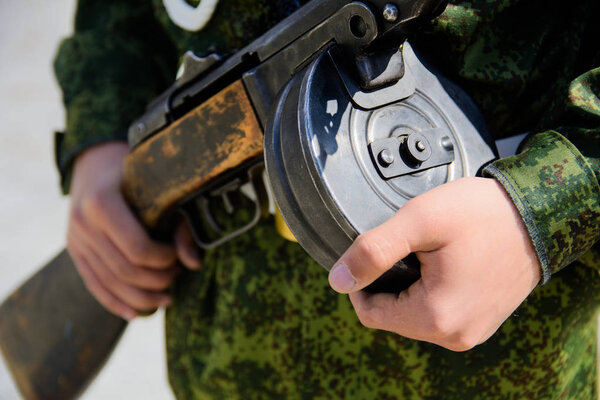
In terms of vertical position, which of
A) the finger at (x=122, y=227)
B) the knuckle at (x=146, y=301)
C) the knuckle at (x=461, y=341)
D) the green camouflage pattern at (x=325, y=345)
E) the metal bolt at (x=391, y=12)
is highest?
the metal bolt at (x=391, y=12)

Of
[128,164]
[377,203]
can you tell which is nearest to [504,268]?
[377,203]

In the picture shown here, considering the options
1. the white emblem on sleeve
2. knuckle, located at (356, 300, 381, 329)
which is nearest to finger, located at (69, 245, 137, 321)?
the white emblem on sleeve

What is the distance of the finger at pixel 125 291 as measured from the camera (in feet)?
3.45

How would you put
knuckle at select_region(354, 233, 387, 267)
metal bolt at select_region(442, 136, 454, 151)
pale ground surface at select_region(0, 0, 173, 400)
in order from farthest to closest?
pale ground surface at select_region(0, 0, 173, 400) → metal bolt at select_region(442, 136, 454, 151) → knuckle at select_region(354, 233, 387, 267)

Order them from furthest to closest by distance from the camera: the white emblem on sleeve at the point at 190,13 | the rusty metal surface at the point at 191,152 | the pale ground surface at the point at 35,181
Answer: the pale ground surface at the point at 35,181 < the white emblem on sleeve at the point at 190,13 < the rusty metal surface at the point at 191,152

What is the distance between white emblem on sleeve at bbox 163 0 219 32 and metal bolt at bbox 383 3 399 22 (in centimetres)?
38

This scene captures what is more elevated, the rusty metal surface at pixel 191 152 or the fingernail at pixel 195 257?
the rusty metal surface at pixel 191 152

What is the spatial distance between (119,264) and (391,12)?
73cm

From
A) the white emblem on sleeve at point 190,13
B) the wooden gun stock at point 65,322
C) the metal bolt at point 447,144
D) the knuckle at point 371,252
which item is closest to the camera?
the knuckle at point 371,252

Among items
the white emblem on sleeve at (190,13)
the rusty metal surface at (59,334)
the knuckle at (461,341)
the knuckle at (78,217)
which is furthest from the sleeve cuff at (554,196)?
the rusty metal surface at (59,334)

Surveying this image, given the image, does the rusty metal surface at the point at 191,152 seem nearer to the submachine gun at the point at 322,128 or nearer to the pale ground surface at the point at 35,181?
the submachine gun at the point at 322,128

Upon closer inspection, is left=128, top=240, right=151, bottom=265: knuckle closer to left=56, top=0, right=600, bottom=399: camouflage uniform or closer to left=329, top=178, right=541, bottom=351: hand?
left=56, top=0, right=600, bottom=399: camouflage uniform

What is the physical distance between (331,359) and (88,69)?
2.53ft

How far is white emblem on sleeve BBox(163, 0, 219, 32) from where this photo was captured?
2.77 ft
